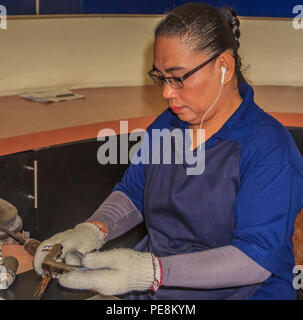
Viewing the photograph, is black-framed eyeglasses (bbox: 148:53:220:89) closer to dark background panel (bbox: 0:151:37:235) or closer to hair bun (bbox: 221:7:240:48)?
hair bun (bbox: 221:7:240:48)

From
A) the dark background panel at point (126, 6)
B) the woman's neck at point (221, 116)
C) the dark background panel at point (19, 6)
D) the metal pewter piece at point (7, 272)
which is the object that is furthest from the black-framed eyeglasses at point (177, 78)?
the dark background panel at point (126, 6)

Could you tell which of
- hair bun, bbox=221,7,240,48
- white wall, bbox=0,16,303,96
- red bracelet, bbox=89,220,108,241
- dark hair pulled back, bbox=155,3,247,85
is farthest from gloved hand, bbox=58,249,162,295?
white wall, bbox=0,16,303,96

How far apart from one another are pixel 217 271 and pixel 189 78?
421 mm

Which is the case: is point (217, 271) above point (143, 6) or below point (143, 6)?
below

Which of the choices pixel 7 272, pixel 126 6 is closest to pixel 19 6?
pixel 126 6

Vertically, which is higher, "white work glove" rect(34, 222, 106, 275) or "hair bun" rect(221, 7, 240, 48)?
"hair bun" rect(221, 7, 240, 48)

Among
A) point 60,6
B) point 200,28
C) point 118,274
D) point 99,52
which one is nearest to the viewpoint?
point 118,274

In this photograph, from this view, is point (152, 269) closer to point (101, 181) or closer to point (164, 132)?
point (164, 132)

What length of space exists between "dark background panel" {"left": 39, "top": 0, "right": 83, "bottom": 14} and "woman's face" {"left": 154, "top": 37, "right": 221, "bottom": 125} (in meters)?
1.72

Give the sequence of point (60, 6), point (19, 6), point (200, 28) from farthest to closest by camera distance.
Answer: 1. point (60, 6)
2. point (19, 6)
3. point (200, 28)

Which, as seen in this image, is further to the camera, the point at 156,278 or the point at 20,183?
the point at 20,183

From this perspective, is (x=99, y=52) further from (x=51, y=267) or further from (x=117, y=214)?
(x=51, y=267)

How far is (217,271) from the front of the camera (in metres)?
1.08

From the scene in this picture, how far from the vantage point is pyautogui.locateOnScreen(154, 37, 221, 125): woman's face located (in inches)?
46.0
